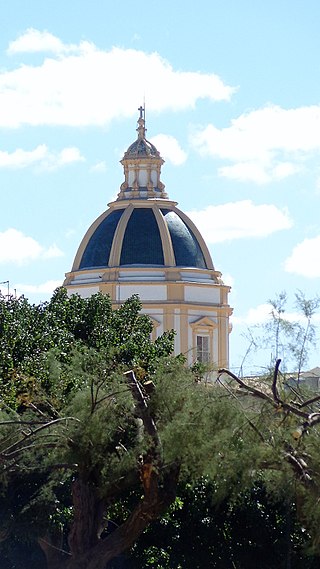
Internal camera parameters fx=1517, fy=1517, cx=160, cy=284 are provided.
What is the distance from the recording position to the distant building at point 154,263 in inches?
2361

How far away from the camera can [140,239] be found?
60969mm

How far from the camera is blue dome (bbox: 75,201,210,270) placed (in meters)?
60.1

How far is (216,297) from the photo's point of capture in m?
61.9

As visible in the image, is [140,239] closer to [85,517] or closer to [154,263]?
[154,263]

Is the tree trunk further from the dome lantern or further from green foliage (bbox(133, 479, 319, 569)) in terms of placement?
the dome lantern

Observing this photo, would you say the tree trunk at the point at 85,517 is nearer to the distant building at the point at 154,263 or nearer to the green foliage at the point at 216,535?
the green foliage at the point at 216,535

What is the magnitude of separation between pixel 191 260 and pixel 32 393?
3864cm

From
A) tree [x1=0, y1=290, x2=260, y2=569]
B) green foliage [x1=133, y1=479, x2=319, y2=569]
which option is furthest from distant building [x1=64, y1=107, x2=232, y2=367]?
tree [x1=0, y1=290, x2=260, y2=569]

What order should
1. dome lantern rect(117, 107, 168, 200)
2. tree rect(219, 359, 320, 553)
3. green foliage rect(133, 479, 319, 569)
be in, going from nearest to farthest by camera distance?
tree rect(219, 359, 320, 553) → green foliage rect(133, 479, 319, 569) → dome lantern rect(117, 107, 168, 200)

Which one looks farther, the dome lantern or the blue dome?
the dome lantern

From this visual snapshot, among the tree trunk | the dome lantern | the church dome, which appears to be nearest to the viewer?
the tree trunk

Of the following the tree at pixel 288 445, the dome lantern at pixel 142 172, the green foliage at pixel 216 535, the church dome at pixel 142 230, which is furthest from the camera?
the dome lantern at pixel 142 172

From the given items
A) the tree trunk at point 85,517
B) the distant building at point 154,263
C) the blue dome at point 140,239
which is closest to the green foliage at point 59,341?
the tree trunk at point 85,517

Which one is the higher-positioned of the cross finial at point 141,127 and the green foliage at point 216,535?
the cross finial at point 141,127
